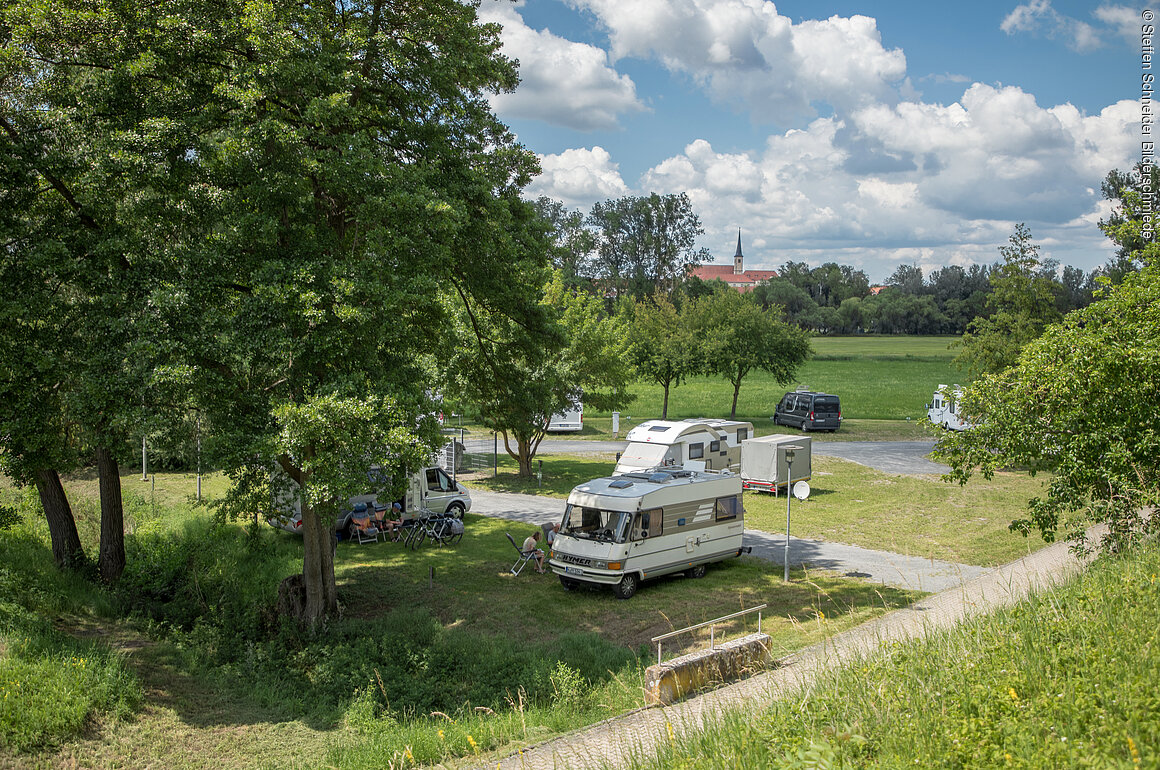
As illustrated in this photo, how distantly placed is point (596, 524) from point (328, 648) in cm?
531

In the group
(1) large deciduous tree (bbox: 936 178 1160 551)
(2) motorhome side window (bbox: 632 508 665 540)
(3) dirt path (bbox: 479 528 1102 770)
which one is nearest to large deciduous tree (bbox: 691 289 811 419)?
(2) motorhome side window (bbox: 632 508 665 540)

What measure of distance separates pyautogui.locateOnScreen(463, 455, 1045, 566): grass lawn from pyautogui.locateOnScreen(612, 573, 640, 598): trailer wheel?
5735mm

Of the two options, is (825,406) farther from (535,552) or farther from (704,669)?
(704,669)

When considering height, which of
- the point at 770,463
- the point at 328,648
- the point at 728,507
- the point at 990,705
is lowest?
the point at 328,648

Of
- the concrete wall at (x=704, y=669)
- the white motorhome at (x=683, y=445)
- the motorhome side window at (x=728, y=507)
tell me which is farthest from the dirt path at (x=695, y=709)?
the white motorhome at (x=683, y=445)

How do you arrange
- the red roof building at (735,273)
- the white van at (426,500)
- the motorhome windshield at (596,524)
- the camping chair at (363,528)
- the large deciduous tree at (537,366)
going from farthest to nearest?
the red roof building at (735,273), the white van at (426,500), the camping chair at (363,528), the large deciduous tree at (537,366), the motorhome windshield at (596,524)

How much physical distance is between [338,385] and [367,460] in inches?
45.1

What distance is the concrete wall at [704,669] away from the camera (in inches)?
319

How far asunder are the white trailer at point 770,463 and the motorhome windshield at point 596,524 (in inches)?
404

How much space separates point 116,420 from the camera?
9.57m

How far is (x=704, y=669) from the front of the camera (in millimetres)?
8602

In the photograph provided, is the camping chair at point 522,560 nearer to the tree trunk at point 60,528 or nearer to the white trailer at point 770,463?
the tree trunk at point 60,528

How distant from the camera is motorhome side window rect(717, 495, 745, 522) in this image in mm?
15719

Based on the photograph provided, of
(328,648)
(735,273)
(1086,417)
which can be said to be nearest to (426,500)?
(328,648)
